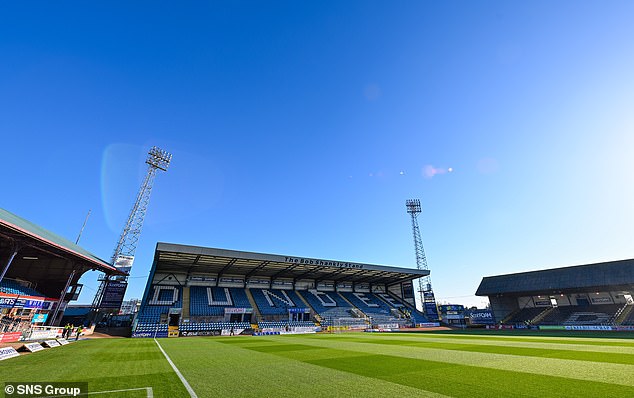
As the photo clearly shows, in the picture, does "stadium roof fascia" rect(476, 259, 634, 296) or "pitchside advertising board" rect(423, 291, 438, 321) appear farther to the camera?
"pitchside advertising board" rect(423, 291, 438, 321)

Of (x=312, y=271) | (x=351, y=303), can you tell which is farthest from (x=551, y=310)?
(x=312, y=271)

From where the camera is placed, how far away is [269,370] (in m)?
8.87

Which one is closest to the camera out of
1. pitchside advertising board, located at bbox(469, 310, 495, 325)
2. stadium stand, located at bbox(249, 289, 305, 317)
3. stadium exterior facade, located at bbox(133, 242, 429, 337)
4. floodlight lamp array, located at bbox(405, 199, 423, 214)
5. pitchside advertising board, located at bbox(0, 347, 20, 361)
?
pitchside advertising board, located at bbox(0, 347, 20, 361)

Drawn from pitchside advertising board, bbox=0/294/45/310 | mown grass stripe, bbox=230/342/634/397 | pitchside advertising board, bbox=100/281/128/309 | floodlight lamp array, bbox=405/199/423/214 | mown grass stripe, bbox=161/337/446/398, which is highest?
floodlight lamp array, bbox=405/199/423/214

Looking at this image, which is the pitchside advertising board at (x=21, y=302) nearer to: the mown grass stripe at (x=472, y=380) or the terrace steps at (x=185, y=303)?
the terrace steps at (x=185, y=303)

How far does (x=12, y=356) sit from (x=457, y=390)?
655 inches

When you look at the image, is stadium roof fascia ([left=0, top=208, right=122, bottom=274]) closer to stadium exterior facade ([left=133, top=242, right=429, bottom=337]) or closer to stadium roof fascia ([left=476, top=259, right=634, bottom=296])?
stadium exterior facade ([left=133, top=242, right=429, bottom=337])

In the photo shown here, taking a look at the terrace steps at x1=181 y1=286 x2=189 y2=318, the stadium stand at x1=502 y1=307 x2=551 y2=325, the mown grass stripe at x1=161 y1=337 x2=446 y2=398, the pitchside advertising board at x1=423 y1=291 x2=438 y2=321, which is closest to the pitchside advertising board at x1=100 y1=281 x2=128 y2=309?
the terrace steps at x1=181 y1=286 x2=189 y2=318

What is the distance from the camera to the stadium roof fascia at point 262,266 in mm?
34406

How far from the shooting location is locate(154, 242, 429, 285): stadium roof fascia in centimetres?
3441

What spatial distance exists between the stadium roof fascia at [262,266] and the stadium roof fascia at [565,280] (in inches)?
456

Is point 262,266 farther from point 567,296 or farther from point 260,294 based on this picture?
point 567,296

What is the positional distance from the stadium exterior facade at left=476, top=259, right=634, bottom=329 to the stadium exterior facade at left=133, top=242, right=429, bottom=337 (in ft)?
42.8

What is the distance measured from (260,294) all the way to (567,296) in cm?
4756
